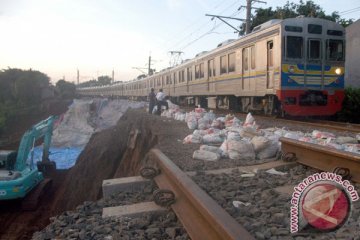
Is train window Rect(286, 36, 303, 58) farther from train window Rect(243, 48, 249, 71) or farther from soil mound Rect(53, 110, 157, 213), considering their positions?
soil mound Rect(53, 110, 157, 213)

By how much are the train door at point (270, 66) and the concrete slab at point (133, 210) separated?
9243mm

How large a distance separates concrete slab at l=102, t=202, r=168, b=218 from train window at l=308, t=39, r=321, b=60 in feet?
33.1

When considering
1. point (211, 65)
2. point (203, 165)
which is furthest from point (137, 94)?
point (203, 165)

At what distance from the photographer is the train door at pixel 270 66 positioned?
12453mm

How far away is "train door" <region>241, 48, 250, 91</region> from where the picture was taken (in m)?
14.1

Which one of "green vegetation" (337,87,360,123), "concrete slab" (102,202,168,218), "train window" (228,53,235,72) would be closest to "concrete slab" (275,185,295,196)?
"concrete slab" (102,202,168,218)

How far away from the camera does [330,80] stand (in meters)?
12.7

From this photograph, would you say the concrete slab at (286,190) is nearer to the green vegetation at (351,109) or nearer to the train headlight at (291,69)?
the train headlight at (291,69)

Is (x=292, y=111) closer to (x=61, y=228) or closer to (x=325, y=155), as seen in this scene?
(x=325, y=155)

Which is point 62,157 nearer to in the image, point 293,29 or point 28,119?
point 293,29

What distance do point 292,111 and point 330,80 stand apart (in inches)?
74.1

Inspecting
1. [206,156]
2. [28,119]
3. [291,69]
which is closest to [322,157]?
[206,156]

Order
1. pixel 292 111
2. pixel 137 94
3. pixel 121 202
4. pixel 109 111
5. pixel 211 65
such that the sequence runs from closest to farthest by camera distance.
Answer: pixel 121 202
pixel 292 111
pixel 211 65
pixel 109 111
pixel 137 94

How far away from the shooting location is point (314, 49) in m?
12.6
